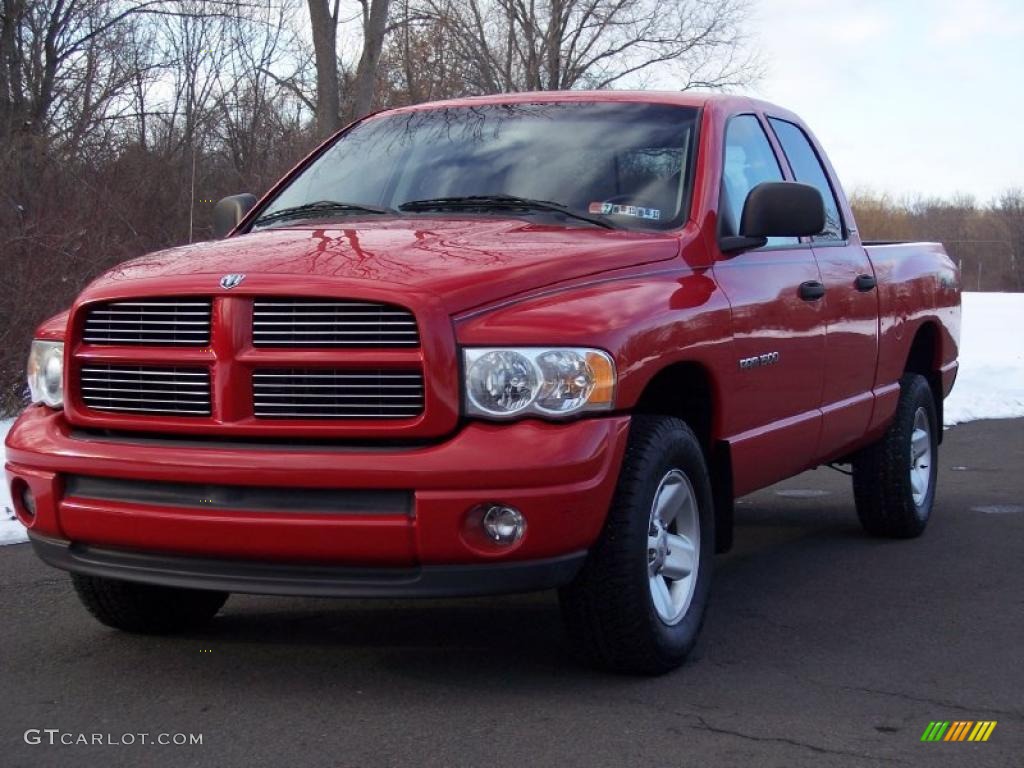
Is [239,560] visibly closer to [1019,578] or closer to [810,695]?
[810,695]

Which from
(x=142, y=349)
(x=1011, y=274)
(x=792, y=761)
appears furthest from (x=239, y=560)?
(x=1011, y=274)

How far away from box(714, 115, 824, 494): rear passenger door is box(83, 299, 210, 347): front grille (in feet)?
6.00

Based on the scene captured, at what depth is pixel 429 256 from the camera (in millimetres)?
4203

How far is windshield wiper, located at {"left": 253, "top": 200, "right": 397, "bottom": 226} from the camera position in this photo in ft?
17.2

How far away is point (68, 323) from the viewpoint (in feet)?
14.1

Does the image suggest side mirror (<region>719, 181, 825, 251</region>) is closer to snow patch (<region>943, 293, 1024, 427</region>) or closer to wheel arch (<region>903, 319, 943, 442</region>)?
wheel arch (<region>903, 319, 943, 442</region>)

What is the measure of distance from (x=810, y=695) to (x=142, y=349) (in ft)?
7.33

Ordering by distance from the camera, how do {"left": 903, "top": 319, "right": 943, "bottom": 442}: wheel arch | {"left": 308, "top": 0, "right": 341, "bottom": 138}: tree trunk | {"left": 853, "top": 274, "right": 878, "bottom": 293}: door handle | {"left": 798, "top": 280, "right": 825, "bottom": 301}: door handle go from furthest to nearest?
{"left": 308, "top": 0, "right": 341, "bottom": 138}: tree trunk < {"left": 903, "top": 319, "right": 943, "bottom": 442}: wheel arch < {"left": 853, "top": 274, "right": 878, "bottom": 293}: door handle < {"left": 798, "top": 280, "right": 825, "bottom": 301}: door handle

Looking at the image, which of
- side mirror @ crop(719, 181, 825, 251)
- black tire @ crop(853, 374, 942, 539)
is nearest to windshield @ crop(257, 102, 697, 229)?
side mirror @ crop(719, 181, 825, 251)

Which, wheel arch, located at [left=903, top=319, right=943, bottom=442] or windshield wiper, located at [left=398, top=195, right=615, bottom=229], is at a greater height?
windshield wiper, located at [left=398, top=195, right=615, bottom=229]

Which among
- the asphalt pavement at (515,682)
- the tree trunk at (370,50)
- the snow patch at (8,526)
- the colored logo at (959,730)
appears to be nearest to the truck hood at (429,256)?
the asphalt pavement at (515,682)

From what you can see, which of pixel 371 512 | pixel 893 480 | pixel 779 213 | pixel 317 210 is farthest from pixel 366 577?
pixel 893 480

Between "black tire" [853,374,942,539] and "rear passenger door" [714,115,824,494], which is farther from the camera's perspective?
"black tire" [853,374,942,539]

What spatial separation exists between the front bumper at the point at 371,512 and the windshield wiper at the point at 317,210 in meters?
1.48
